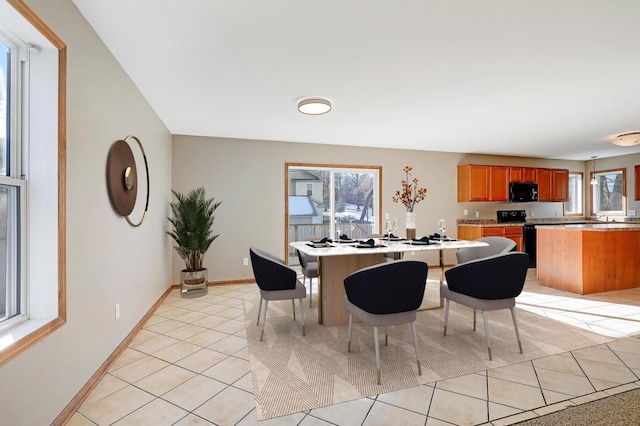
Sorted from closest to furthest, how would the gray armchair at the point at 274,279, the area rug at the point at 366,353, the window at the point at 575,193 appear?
1. the area rug at the point at 366,353
2. the gray armchair at the point at 274,279
3. the window at the point at 575,193

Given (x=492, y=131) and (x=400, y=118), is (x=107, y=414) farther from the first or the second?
(x=492, y=131)

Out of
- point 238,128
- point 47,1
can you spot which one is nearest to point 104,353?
point 47,1

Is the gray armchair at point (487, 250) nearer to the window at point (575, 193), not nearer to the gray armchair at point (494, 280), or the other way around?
the gray armchair at point (494, 280)

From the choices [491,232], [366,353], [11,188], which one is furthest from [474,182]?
[11,188]

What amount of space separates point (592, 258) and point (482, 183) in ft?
7.60

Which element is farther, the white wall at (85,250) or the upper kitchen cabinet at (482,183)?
the upper kitchen cabinet at (482,183)

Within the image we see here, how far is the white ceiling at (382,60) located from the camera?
1908 mm

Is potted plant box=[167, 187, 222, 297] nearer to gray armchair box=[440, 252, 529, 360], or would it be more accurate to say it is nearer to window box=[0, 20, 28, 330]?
window box=[0, 20, 28, 330]

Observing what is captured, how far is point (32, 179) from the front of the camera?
1633 mm

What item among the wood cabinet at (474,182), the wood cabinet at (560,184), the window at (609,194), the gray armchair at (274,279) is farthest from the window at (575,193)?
the gray armchair at (274,279)

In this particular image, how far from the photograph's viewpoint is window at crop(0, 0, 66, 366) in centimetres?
153

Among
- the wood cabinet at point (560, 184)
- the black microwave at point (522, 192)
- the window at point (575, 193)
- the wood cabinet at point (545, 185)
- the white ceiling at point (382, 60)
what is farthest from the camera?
the window at point (575, 193)

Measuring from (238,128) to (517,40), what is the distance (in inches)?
137

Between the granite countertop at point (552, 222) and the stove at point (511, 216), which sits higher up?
the stove at point (511, 216)
